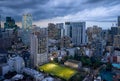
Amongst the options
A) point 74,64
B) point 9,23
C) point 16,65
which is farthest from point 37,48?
point 9,23

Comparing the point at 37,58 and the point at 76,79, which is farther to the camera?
the point at 37,58

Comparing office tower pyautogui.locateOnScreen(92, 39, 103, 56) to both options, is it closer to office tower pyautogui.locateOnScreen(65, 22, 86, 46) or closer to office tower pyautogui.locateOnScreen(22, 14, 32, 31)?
office tower pyautogui.locateOnScreen(65, 22, 86, 46)

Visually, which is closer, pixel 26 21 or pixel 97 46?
Answer: pixel 97 46

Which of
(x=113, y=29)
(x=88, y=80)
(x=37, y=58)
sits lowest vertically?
(x=88, y=80)

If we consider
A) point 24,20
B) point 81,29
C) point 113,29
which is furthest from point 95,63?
point 24,20

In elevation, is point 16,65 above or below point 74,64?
above

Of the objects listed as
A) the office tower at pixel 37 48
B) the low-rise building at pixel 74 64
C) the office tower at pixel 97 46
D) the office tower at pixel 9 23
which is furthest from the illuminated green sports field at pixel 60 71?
the office tower at pixel 9 23

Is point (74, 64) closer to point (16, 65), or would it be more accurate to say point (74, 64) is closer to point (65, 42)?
point (16, 65)

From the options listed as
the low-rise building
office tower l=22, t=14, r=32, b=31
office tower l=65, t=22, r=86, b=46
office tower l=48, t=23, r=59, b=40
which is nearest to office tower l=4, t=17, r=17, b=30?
office tower l=22, t=14, r=32, b=31

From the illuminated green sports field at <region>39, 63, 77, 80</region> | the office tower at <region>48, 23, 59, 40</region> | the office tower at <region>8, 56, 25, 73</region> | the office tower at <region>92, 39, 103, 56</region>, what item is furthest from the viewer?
the office tower at <region>48, 23, 59, 40</region>

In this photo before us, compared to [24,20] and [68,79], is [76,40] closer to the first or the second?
[24,20]

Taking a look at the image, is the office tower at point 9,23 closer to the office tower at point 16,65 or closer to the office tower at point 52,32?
the office tower at point 52,32
